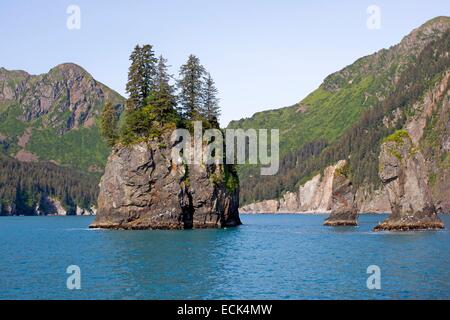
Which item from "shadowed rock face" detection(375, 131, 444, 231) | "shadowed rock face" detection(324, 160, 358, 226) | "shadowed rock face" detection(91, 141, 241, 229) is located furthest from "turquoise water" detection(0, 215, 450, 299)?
"shadowed rock face" detection(324, 160, 358, 226)

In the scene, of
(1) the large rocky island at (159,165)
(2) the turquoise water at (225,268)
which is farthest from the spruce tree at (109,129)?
(2) the turquoise water at (225,268)

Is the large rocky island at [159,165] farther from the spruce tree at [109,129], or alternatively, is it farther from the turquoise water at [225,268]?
the turquoise water at [225,268]

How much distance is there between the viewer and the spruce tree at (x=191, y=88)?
127 meters

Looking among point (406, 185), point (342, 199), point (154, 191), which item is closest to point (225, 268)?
point (154, 191)

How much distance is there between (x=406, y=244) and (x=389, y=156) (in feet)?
102

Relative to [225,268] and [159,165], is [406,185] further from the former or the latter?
[225,268]

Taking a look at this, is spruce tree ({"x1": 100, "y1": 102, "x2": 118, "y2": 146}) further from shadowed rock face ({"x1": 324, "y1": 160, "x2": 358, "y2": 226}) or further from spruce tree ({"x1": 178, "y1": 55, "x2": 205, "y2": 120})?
shadowed rock face ({"x1": 324, "y1": 160, "x2": 358, "y2": 226})

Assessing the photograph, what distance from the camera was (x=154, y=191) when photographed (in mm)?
111875

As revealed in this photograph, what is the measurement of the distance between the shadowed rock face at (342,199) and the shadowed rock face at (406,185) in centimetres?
2198

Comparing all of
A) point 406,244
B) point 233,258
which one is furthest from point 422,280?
point 406,244

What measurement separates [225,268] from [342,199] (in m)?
81.8

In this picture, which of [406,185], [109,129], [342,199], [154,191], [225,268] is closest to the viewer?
[225,268]

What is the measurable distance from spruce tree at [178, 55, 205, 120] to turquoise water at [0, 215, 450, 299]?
137 ft

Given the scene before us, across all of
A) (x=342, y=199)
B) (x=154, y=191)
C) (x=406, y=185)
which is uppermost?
(x=406, y=185)
